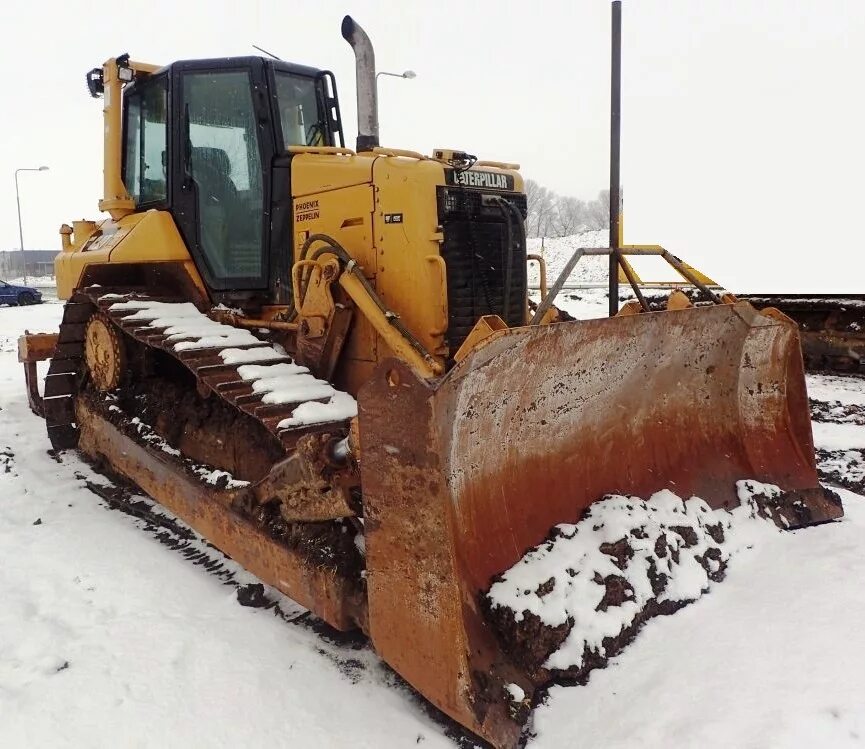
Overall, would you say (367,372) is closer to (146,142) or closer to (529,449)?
(529,449)

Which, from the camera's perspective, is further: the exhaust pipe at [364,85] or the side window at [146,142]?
the side window at [146,142]

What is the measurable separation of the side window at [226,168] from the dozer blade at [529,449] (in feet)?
7.53

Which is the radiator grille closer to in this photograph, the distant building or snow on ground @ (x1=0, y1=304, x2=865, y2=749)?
snow on ground @ (x1=0, y1=304, x2=865, y2=749)

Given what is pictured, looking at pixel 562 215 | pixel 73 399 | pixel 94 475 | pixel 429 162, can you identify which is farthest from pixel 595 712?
pixel 562 215

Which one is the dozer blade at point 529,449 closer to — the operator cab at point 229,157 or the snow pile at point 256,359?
the snow pile at point 256,359

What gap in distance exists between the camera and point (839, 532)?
3555mm

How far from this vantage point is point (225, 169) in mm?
4492

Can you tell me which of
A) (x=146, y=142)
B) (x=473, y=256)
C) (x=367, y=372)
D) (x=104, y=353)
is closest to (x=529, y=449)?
(x=367, y=372)

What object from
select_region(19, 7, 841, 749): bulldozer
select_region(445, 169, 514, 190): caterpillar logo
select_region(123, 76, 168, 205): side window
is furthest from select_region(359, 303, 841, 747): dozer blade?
select_region(123, 76, 168, 205): side window

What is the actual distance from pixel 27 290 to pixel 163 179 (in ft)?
73.0

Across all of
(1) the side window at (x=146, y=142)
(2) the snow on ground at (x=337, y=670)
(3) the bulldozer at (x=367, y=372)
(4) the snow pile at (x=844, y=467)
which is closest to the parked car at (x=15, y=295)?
(3) the bulldozer at (x=367, y=372)

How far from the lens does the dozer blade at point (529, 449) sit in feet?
7.95

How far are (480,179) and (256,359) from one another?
5.11 feet

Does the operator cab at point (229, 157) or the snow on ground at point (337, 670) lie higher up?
the operator cab at point (229, 157)
